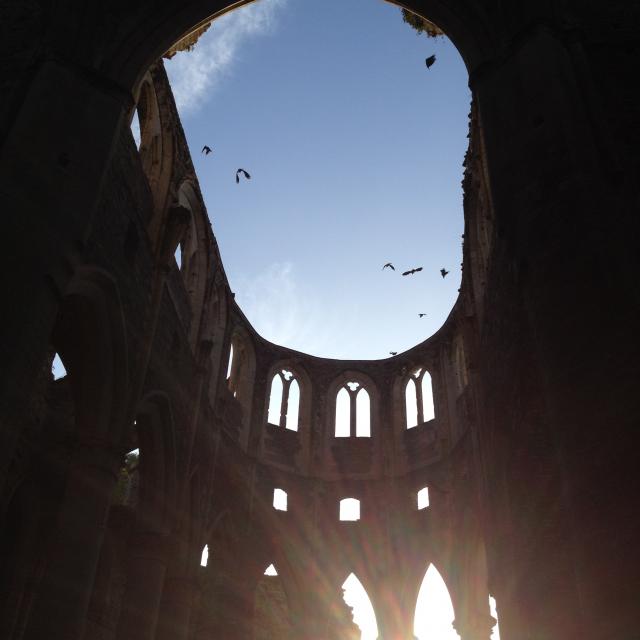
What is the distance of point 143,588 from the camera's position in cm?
1161

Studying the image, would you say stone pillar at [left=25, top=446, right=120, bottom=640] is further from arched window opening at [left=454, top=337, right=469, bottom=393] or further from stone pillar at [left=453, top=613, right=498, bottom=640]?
arched window opening at [left=454, top=337, right=469, bottom=393]

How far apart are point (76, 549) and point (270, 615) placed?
12.7 meters

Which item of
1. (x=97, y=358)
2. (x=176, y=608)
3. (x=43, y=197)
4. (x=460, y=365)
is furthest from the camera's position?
(x=460, y=365)

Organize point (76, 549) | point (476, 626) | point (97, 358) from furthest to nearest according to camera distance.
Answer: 1. point (476, 626)
2. point (97, 358)
3. point (76, 549)

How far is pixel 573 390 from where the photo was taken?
5109 mm

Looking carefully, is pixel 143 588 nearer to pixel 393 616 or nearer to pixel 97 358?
pixel 97 358

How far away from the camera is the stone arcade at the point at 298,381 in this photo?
5520mm

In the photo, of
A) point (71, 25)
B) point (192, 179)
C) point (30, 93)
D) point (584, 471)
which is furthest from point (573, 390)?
point (192, 179)

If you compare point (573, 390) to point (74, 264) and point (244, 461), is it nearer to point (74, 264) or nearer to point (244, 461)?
point (74, 264)

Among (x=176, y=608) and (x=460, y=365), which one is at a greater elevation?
(x=460, y=365)

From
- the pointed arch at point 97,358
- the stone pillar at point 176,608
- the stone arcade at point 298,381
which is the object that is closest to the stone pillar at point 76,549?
the stone arcade at point 298,381

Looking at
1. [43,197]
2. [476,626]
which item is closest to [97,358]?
[43,197]

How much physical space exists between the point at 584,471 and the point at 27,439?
1198 centimetres

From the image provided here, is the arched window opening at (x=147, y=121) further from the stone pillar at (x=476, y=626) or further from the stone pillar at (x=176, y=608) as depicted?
the stone pillar at (x=476, y=626)
